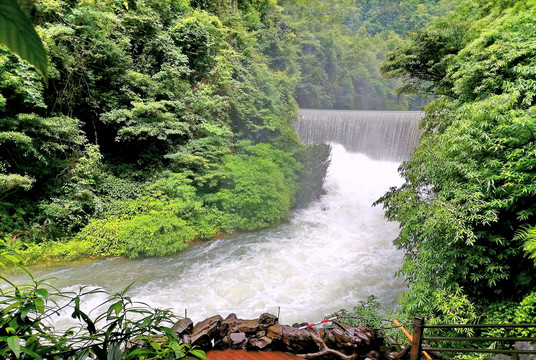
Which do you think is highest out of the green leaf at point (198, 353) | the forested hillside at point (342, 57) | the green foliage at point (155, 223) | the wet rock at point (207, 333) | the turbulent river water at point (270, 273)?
the forested hillside at point (342, 57)

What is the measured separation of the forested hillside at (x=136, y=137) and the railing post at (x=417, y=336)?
20.8ft

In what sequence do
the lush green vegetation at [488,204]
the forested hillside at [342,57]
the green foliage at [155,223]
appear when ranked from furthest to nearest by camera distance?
the forested hillside at [342,57]
the green foliage at [155,223]
the lush green vegetation at [488,204]

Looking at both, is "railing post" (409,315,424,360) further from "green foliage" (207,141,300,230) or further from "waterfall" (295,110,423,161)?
"waterfall" (295,110,423,161)

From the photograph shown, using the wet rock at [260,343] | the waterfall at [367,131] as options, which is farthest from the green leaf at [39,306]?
the waterfall at [367,131]

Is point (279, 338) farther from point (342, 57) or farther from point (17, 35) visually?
point (342, 57)

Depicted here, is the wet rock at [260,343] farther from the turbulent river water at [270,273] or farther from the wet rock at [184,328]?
the turbulent river water at [270,273]

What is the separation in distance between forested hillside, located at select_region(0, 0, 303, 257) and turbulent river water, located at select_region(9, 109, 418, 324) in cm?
55

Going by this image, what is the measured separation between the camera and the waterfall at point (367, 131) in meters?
15.4

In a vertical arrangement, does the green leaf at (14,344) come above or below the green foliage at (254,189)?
above

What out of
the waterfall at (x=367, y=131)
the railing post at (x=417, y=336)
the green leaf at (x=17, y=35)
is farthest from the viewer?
the waterfall at (x=367, y=131)

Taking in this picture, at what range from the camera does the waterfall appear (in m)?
15.4

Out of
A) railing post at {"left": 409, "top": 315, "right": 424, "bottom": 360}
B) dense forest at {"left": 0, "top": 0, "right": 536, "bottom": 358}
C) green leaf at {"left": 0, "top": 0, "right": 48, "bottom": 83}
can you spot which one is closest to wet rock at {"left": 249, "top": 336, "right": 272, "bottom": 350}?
railing post at {"left": 409, "top": 315, "right": 424, "bottom": 360}

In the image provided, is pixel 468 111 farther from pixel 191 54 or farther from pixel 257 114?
pixel 191 54

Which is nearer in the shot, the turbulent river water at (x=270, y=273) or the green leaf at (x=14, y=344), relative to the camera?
the green leaf at (x=14, y=344)
